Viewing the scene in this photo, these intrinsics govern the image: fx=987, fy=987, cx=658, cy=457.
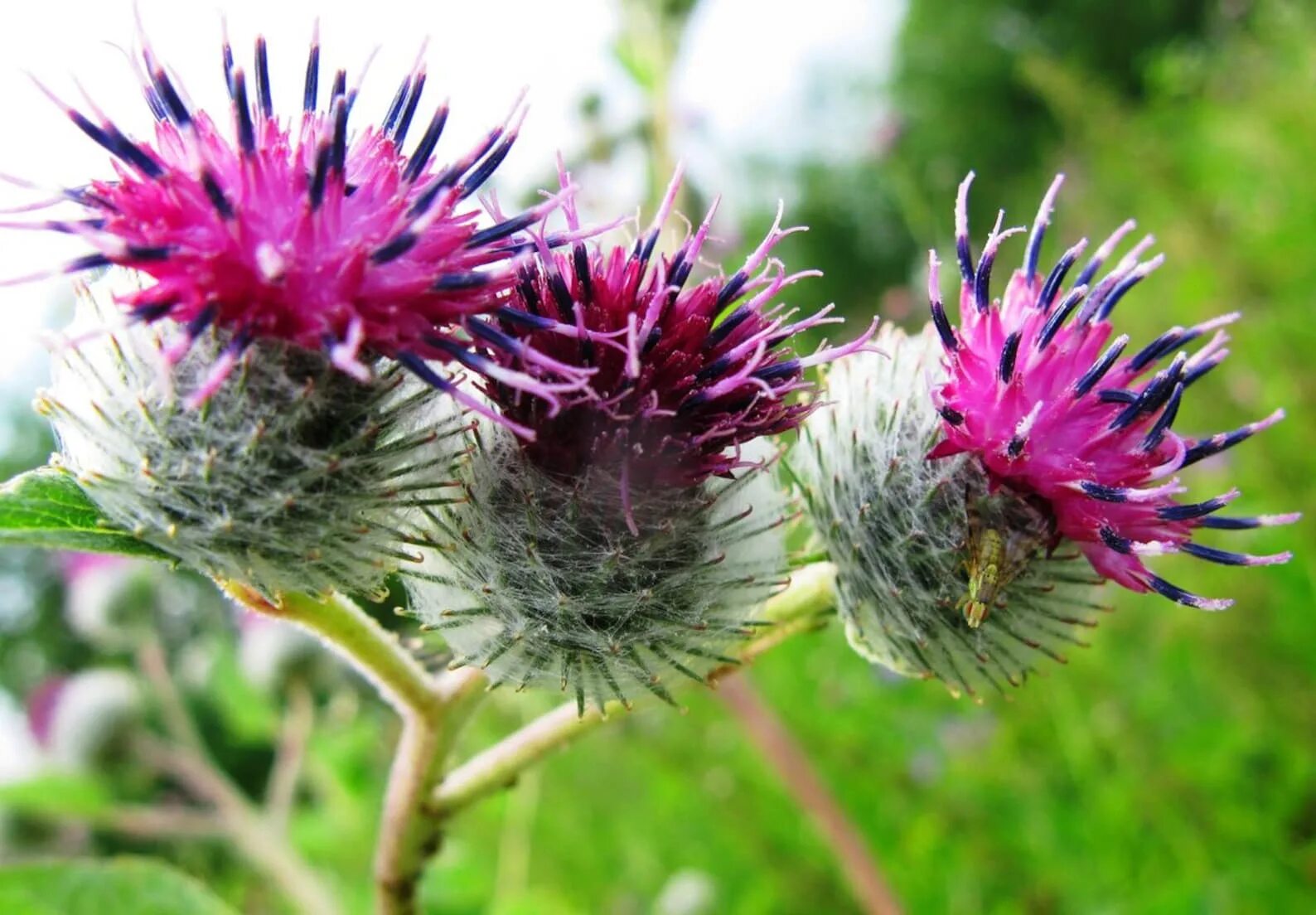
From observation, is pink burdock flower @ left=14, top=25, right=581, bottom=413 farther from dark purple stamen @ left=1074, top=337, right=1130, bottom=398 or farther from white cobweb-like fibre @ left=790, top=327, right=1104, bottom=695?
dark purple stamen @ left=1074, top=337, right=1130, bottom=398

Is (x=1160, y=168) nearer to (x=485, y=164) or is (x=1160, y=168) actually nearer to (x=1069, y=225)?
(x=485, y=164)

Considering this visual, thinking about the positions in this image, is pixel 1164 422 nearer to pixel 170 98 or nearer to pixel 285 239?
pixel 285 239

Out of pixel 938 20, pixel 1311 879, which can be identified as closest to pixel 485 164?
pixel 1311 879

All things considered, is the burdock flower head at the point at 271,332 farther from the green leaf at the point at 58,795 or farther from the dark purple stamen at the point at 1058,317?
the green leaf at the point at 58,795

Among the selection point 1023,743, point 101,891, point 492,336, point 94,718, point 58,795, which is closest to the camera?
point 492,336

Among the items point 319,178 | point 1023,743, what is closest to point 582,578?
point 319,178

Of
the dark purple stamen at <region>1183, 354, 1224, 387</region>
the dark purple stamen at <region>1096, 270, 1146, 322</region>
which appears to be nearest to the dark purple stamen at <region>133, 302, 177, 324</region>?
the dark purple stamen at <region>1096, 270, 1146, 322</region>
